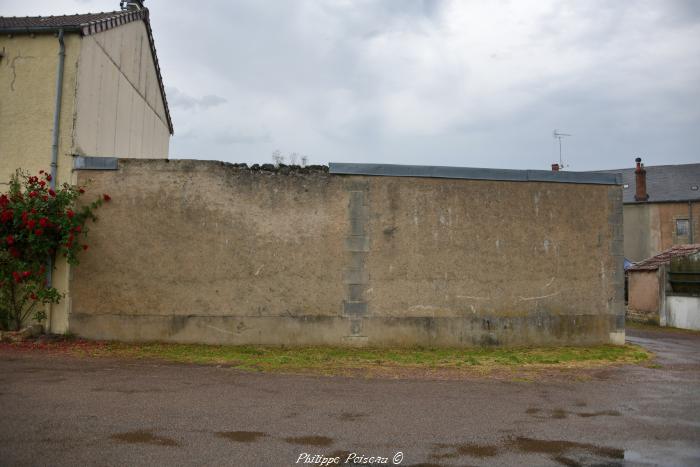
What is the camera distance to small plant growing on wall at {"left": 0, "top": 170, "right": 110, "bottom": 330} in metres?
10.4

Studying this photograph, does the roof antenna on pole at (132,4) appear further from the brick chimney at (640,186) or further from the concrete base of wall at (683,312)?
the brick chimney at (640,186)

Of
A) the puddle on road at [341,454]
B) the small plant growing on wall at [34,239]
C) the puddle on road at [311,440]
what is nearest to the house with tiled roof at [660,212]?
the small plant growing on wall at [34,239]

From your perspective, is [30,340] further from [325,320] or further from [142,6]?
[142,6]

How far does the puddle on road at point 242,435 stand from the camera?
521cm

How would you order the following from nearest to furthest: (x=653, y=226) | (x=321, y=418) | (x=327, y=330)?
1. (x=321, y=418)
2. (x=327, y=330)
3. (x=653, y=226)

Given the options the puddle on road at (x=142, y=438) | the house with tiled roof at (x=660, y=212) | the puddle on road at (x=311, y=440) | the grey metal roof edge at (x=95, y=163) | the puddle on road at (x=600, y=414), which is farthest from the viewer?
the house with tiled roof at (x=660, y=212)

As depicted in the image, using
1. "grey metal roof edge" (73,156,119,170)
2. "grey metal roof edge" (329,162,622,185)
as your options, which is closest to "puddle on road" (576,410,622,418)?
"grey metal roof edge" (329,162,622,185)

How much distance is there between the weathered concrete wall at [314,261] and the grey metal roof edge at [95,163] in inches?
5.3

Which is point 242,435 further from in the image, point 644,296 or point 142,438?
point 644,296

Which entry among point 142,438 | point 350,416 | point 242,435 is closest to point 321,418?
point 350,416

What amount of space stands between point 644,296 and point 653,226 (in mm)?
16607

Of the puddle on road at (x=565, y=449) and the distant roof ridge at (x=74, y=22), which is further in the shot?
the distant roof ridge at (x=74, y=22)

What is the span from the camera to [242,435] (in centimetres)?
534

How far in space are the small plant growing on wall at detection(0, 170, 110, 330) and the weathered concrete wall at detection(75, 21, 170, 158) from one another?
1180mm
